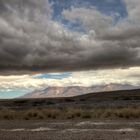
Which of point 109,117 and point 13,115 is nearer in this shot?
point 109,117

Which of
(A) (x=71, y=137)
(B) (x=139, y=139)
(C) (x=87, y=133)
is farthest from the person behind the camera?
(C) (x=87, y=133)

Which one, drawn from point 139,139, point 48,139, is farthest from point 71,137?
point 139,139

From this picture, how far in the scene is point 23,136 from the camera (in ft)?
66.6

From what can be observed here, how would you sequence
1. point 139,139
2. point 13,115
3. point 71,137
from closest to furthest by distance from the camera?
point 139,139 < point 71,137 < point 13,115

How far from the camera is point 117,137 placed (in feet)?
62.4

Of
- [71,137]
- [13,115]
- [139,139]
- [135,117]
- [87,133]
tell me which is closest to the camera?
[139,139]

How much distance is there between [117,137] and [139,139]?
1.42 metres

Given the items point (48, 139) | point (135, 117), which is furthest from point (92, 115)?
point (48, 139)

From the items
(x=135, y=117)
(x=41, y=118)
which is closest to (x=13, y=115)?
(x=41, y=118)

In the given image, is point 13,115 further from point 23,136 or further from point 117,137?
point 117,137

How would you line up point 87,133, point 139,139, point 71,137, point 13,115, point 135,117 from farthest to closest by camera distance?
point 13,115, point 135,117, point 87,133, point 71,137, point 139,139

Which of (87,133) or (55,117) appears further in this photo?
(55,117)

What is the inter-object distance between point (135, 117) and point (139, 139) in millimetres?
15694

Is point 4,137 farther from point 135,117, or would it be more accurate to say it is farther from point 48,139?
point 135,117
